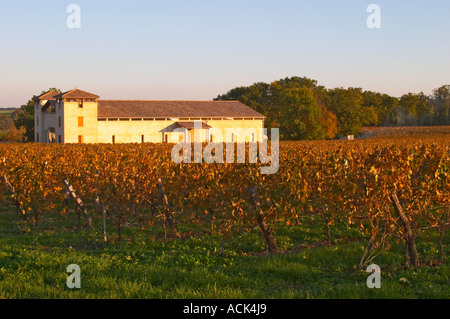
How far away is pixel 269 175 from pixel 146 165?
3029 millimetres

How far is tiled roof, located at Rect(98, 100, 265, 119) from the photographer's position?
51031mm

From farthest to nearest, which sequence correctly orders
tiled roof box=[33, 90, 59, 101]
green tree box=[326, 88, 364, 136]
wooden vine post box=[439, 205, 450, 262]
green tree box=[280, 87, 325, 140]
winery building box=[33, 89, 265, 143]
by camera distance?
1. green tree box=[326, 88, 364, 136]
2. green tree box=[280, 87, 325, 140]
3. tiled roof box=[33, 90, 59, 101]
4. winery building box=[33, 89, 265, 143]
5. wooden vine post box=[439, 205, 450, 262]

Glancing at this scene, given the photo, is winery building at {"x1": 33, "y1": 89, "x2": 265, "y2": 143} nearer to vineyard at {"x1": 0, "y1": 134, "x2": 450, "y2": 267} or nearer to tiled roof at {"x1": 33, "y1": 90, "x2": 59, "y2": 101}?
tiled roof at {"x1": 33, "y1": 90, "x2": 59, "y2": 101}

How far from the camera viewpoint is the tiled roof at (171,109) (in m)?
51.0

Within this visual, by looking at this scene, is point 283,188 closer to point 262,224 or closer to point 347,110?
point 262,224

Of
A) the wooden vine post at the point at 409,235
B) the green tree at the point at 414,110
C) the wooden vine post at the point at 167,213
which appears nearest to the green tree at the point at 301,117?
the green tree at the point at 414,110

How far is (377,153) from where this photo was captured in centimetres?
733

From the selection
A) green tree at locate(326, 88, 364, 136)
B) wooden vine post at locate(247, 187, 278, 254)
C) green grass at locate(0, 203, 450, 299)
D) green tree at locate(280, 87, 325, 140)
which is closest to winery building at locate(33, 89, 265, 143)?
green tree at locate(280, 87, 325, 140)

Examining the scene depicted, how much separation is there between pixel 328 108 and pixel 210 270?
2669 inches

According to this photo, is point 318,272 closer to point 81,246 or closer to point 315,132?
point 81,246

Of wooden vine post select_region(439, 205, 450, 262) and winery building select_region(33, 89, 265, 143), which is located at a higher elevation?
winery building select_region(33, 89, 265, 143)

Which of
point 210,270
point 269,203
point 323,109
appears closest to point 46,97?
point 323,109
